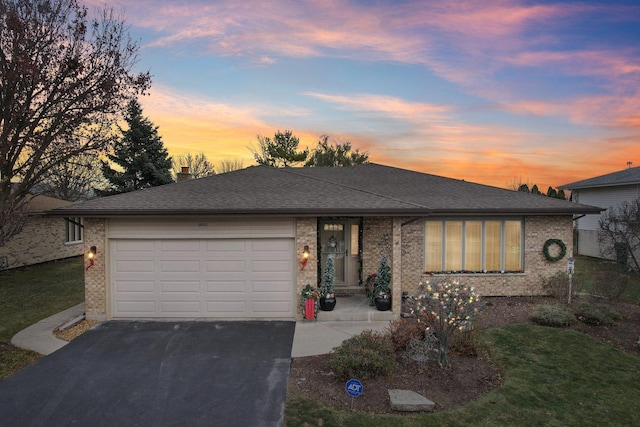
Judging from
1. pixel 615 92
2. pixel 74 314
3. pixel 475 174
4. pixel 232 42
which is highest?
pixel 232 42

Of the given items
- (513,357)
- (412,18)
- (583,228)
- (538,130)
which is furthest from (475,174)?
(513,357)

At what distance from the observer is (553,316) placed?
8.76 meters

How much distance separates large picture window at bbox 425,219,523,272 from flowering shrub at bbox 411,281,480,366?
17.1 feet

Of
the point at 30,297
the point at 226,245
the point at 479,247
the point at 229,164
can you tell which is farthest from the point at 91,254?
the point at 229,164

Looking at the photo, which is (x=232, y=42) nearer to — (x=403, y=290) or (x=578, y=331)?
(x=403, y=290)

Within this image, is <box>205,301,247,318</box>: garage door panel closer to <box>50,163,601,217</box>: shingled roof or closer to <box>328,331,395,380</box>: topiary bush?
<box>50,163,601,217</box>: shingled roof

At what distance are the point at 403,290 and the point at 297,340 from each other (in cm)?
485

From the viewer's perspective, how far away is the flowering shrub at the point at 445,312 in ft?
20.4

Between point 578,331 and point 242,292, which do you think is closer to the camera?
point 578,331

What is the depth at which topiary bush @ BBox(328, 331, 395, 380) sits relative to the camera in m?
5.80

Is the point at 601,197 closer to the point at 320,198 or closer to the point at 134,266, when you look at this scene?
the point at 320,198

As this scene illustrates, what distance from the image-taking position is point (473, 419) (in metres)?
4.79

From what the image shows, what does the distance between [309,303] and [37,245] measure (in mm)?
17366

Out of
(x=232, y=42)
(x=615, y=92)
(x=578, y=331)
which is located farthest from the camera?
(x=615, y=92)
